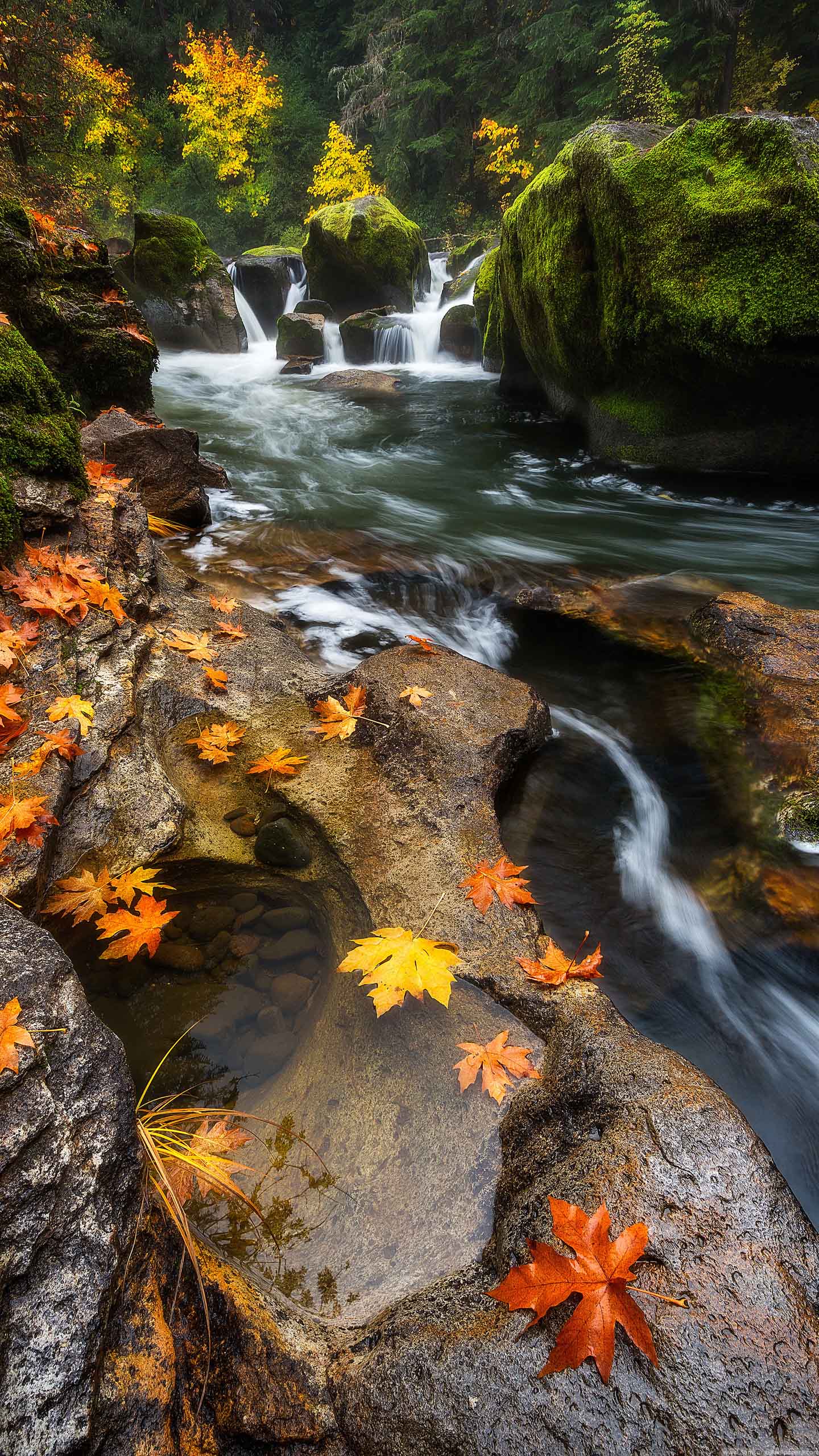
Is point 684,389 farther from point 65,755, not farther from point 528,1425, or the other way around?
point 528,1425

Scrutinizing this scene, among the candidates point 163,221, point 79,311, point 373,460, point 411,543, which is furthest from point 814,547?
point 163,221

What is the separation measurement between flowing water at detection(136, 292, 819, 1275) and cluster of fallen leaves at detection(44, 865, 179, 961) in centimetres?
148

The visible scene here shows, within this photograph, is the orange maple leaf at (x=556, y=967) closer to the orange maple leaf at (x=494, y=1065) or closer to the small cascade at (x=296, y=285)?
the orange maple leaf at (x=494, y=1065)

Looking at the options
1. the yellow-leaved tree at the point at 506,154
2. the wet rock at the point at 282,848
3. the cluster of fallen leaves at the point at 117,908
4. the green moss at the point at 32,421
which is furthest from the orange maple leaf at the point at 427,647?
the yellow-leaved tree at the point at 506,154

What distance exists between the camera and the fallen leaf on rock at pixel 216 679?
3.28 meters

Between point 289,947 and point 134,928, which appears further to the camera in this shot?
point 289,947

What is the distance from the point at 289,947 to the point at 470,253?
21.5 metres

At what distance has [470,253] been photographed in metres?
18.1

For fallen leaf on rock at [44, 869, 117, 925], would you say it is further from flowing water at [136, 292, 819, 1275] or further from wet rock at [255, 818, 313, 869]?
flowing water at [136, 292, 819, 1275]

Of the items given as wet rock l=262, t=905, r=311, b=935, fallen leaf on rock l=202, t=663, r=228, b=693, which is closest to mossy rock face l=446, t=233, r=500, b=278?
fallen leaf on rock l=202, t=663, r=228, b=693

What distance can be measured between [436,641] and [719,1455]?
4.09 meters

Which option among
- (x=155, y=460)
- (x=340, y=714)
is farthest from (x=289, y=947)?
(x=155, y=460)

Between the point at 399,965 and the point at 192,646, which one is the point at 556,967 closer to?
the point at 399,965

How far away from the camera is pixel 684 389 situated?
662cm
